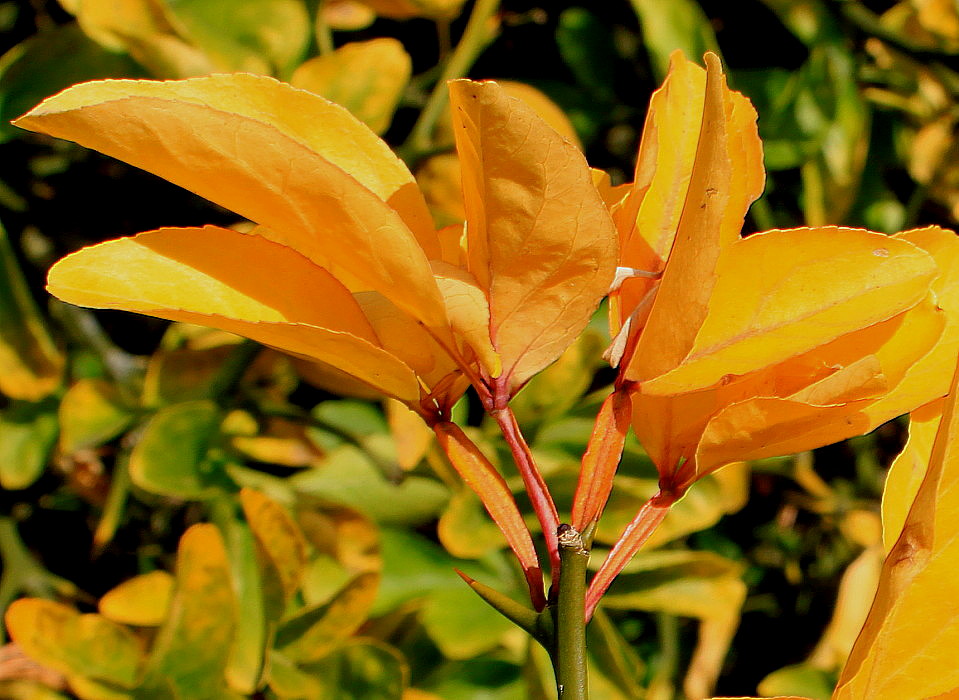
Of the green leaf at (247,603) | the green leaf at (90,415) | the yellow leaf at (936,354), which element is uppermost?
the yellow leaf at (936,354)

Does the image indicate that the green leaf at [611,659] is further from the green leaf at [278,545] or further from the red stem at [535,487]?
the red stem at [535,487]

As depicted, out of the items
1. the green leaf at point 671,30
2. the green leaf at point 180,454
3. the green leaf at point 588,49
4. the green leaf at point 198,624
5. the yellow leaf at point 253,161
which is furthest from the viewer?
the green leaf at point 588,49

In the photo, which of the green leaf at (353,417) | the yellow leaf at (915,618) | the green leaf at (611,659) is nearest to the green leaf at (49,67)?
the green leaf at (353,417)

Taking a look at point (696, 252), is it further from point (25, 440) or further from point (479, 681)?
point (25, 440)

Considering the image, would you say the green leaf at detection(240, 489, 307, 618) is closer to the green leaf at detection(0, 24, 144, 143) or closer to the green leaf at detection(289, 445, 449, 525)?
the green leaf at detection(289, 445, 449, 525)

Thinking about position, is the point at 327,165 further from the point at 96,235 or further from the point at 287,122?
the point at 96,235

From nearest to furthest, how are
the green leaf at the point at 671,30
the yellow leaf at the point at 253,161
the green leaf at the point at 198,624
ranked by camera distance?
the yellow leaf at the point at 253,161
the green leaf at the point at 198,624
the green leaf at the point at 671,30

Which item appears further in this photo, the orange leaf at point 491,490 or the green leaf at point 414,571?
the green leaf at point 414,571
